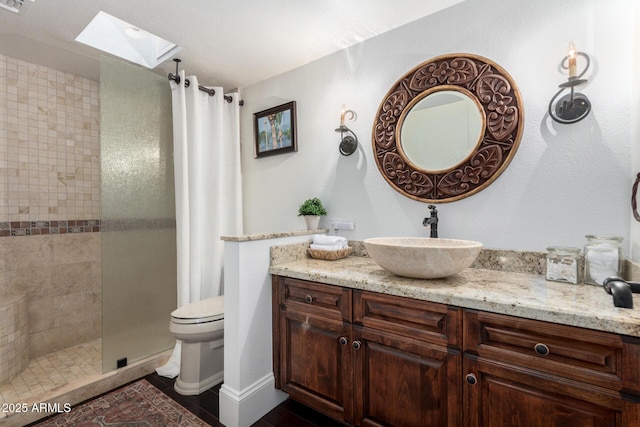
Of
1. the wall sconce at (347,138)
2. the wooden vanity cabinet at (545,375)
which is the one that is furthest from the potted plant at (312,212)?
the wooden vanity cabinet at (545,375)

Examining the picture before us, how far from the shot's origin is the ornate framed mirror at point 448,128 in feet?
5.22

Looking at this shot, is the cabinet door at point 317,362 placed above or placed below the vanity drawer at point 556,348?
below

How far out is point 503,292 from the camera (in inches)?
46.1

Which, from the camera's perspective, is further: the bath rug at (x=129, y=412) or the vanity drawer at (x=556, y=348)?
the bath rug at (x=129, y=412)

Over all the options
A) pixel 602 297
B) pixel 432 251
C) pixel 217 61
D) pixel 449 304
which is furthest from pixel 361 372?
pixel 217 61

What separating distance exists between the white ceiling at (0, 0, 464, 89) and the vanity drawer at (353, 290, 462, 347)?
1.64 m

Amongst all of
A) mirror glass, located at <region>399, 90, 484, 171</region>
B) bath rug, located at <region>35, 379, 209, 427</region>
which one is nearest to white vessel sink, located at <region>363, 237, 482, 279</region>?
mirror glass, located at <region>399, 90, 484, 171</region>

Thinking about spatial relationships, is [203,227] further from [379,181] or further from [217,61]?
[379,181]

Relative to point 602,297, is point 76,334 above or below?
below

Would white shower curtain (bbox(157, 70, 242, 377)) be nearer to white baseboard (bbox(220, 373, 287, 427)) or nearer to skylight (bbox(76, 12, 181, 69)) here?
skylight (bbox(76, 12, 181, 69))

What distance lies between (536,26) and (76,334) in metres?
3.96

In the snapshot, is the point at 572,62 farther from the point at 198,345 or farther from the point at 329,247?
the point at 198,345

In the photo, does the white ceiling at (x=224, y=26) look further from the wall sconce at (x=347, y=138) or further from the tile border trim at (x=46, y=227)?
the tile border trim at (x=46, y=227)

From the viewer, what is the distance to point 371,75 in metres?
2.07
